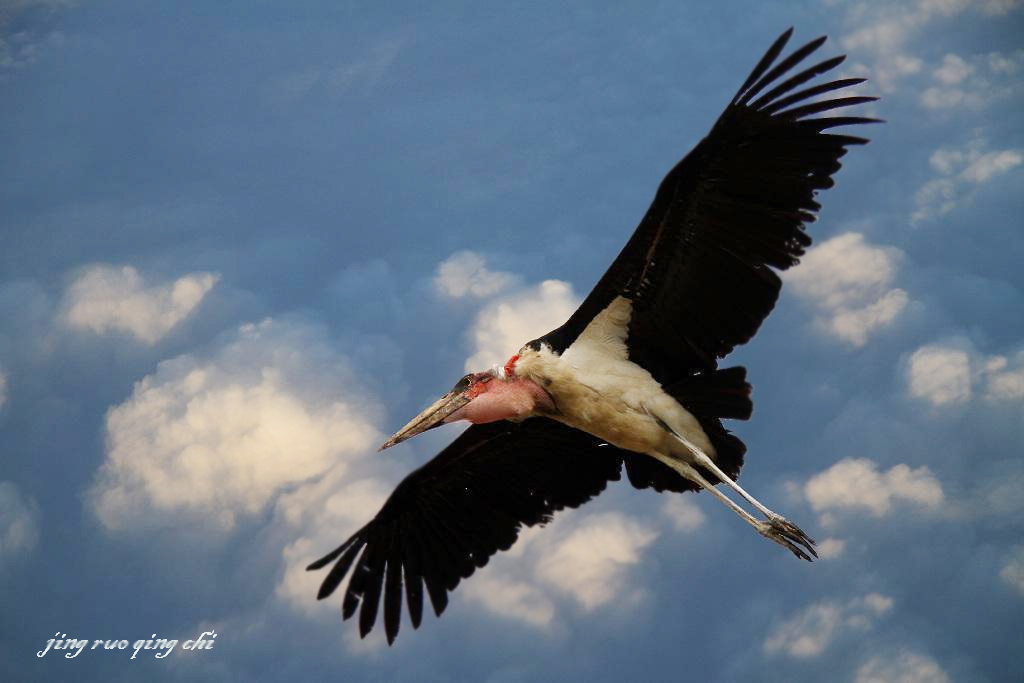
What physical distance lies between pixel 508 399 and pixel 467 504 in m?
Result: 1.72

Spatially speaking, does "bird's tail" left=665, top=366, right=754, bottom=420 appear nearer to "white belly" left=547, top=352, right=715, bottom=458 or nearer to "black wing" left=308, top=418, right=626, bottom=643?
"white belly" left=547, top=352, right=715, bottom=458

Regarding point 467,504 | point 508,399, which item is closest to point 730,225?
point 508,399

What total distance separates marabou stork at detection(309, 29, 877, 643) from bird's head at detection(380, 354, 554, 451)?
12 millimetres

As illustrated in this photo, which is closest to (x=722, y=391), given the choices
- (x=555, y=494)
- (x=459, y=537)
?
(x=555, y=494)

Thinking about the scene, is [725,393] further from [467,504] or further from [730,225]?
[467,504]

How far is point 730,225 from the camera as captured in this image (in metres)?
10.5

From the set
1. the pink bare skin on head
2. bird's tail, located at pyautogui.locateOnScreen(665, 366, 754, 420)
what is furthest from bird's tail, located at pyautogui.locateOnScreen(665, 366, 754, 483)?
the pink bare skin on head

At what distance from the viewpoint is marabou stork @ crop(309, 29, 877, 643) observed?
10.2 m

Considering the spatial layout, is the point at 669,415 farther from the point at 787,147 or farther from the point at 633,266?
the point at 787,147

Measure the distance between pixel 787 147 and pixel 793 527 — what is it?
10.4 feet

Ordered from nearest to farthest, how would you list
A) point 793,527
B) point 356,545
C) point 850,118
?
point 850,118 → point 793,527 → point 356,545

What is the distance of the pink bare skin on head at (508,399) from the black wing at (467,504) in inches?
31.9

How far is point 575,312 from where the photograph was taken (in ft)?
36.5

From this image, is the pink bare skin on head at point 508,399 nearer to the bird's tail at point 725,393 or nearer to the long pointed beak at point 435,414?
the long pointed beak at point 435,414
